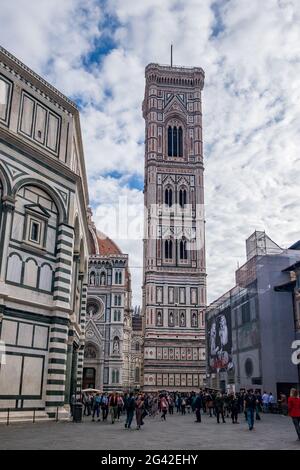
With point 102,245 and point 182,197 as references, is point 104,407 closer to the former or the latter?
point 182,197

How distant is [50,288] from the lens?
61.7 feet

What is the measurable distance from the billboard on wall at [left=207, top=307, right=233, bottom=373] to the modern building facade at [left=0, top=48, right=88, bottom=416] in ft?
78.1

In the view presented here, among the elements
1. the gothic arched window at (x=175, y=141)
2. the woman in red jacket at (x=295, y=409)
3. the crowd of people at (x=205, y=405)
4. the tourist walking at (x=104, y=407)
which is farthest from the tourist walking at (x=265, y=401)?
the gothic arched window at (x=175, y=141)

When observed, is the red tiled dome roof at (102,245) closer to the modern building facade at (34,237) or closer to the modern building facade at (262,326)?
the modern building facade at (262,326)

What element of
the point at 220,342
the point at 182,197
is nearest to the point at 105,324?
the point at 220,342

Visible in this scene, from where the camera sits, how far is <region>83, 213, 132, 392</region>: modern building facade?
187 ft

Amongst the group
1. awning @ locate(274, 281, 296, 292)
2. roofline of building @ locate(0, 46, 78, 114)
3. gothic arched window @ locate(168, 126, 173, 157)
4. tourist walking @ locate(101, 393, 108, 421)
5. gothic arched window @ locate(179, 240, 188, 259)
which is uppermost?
gothic arched window @ locate(168, 126, 173, 157)

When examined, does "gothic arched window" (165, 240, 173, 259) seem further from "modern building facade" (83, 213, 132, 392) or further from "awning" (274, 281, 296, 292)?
"awning" (274, 281, 296, 292)

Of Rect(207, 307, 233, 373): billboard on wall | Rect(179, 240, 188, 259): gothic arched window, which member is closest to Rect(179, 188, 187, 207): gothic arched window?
Rect(179, 240, 188, 259): gothic arched window

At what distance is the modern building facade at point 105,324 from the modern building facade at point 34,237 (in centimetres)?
3679

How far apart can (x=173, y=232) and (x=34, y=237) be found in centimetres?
4747

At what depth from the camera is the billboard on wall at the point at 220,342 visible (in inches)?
1665

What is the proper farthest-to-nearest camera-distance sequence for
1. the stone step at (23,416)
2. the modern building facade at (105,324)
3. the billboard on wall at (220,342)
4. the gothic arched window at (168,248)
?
1. the gothic arched window at (168,248)
2. the modern building facade at (105,324)
3. the billboard on wall at (220,342)
4. the stone step at (23,416)

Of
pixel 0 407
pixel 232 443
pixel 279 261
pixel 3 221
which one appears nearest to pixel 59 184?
pixel 3 221
